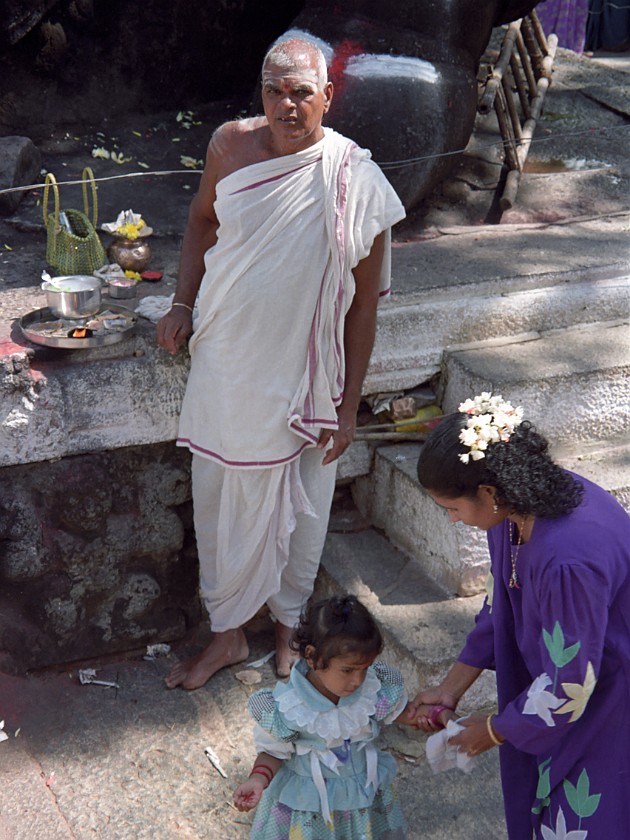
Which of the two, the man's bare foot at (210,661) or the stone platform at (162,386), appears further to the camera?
the man's bare foot at (210,661)

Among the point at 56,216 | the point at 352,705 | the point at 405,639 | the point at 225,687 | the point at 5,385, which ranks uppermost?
the point at 56,216

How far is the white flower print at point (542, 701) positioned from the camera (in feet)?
6.95

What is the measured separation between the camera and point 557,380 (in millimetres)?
3869

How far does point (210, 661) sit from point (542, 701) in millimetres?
1848

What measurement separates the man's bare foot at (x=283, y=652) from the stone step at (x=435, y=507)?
0.54 metres

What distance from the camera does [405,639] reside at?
11.5ft

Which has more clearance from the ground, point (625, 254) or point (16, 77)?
point (16, 77)

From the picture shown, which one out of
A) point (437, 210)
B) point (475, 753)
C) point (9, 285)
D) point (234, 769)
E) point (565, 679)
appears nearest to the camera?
point (565, 679)

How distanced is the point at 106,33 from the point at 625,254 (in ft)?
9.69

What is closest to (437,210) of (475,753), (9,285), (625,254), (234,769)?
(625,254)

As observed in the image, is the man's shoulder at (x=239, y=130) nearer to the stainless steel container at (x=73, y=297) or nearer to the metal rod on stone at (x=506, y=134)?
the stainless steel container at (x=73, y=297)

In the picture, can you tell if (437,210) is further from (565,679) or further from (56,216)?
(565,679)

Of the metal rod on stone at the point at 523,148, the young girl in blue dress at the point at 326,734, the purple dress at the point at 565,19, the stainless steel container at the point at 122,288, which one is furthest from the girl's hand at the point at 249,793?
→ the purple dress at the point at 565,19

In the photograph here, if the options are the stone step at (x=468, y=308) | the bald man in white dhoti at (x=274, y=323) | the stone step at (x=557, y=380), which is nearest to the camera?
the bald man in white dhoti at (x=274, y=323)
